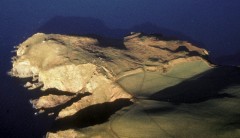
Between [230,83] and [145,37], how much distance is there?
18.3 m

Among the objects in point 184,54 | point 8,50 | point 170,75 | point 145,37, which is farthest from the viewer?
point 8,50

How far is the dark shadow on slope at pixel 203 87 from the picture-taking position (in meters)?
34.3

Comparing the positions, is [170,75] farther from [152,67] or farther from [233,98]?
[233,98]

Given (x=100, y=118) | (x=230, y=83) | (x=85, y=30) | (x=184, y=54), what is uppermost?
(x=85, y=30)

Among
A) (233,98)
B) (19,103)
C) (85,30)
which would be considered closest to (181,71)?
(233,98)

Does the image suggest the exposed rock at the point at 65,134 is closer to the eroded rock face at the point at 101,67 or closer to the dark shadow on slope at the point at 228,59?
the eroded rock face at the point at 101,67

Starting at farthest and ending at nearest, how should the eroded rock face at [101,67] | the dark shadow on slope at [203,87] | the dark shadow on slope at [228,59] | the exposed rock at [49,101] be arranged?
the dark shadow on slope at [228,59], the exposed rock at [49,101], the eroded rock face at [101,67], the dark shadow on slope at [203,87]

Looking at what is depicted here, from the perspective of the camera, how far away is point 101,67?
133 feet

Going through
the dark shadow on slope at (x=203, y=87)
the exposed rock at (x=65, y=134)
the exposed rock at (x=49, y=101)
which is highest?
the dark shadow on slope at (x=203, y=87)

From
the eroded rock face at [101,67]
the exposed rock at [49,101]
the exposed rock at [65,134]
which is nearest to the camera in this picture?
the exposed rock at [65,134]

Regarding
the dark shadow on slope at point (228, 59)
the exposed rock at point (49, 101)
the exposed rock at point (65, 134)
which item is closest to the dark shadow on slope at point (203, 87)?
the exposed rock at point (65, 134)

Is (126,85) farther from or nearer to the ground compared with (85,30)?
nearer to the ground

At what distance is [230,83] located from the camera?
121 feet

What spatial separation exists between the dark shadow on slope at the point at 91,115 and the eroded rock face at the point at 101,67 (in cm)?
67
